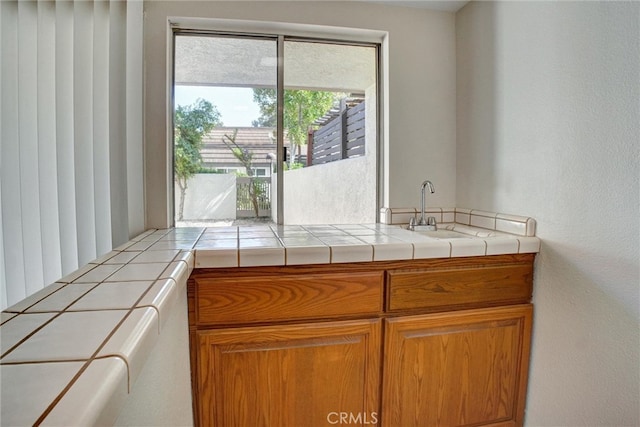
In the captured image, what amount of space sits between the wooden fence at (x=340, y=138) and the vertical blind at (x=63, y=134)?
3.13ft

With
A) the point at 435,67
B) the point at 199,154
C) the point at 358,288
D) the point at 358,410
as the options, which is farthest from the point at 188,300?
the point at 435,67

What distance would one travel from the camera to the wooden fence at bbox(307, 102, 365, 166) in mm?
1990

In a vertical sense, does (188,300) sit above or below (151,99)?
below

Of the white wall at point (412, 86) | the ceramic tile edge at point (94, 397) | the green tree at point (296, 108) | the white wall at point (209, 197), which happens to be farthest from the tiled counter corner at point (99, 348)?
the green tree at point (296, 108)

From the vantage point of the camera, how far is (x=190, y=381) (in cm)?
116

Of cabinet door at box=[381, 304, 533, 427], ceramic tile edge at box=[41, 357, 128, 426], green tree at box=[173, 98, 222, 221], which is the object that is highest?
green tree at box=[173, 98, 222, 221]

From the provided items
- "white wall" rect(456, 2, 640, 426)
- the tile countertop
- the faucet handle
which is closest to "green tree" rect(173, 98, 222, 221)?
the tile countertop

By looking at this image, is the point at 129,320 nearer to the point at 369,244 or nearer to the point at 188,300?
the point at 188,300

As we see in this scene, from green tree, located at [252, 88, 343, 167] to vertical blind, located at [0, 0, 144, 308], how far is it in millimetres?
627

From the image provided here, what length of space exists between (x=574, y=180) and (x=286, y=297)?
1123 millimetres

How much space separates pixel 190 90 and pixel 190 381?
55.4 inches

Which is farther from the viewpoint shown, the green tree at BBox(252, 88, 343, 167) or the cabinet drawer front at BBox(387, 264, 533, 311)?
the green tree at BBox(252, 88, 343, 167)

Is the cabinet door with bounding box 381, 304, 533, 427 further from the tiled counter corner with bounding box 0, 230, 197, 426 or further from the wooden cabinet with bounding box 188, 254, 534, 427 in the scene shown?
the tiled counter corner with bounding box 0, 230, 197, 426

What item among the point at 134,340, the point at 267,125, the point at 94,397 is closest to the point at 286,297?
the point at 134,340
